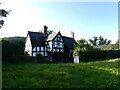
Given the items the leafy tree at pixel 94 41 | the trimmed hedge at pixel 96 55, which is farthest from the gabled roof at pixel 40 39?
the leafy tree at pixel 94 41

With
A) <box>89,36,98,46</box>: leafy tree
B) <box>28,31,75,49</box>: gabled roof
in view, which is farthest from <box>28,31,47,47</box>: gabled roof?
<box>89,36,98,46</box>: leafy tree

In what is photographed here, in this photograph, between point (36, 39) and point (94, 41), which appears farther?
point (94, 41)

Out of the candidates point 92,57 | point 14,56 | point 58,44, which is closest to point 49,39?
Result: point 58,44

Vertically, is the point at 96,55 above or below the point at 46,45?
below

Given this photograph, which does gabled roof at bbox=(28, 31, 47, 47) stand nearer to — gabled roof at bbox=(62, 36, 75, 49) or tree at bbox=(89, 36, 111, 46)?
gabled roof at bbox=(62, 36, 75, 49)

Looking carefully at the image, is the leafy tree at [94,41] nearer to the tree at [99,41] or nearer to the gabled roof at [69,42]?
the tree at [99,41]

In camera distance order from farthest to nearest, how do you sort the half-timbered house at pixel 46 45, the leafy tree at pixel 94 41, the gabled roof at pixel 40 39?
the leafy tree at pixel 94 41
the gabled roof at pixel 40 39
the half-timbered house at pixel 46 45

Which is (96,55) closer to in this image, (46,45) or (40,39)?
(46,45)

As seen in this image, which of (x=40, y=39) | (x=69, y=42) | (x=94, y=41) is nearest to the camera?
(x=40, y=39)

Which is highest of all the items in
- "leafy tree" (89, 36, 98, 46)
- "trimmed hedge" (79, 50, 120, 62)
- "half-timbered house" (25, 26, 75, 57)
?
"leafy tree" (89, 36, 98, 46)

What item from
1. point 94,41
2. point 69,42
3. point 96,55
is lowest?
point 96,55

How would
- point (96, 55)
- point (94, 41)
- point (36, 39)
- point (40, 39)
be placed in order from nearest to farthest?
point (96, 55), point (36, 39), point (40, 39), point (94, 41)

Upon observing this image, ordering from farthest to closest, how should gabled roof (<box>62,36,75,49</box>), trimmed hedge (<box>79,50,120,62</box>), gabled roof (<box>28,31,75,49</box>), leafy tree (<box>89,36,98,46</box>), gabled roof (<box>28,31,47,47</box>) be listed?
leafy tree (<box>89,36,98,46</box>) → gabled roof (<box>62,36,75,49</box>) → gabled roof (<box>28,31,75,49</box>) → gabled roof (<box>28,31,47,47</box>) → trimmed hedge (<box>79,50,120,62</box>)

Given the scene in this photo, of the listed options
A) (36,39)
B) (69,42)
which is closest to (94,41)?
(69,42)
